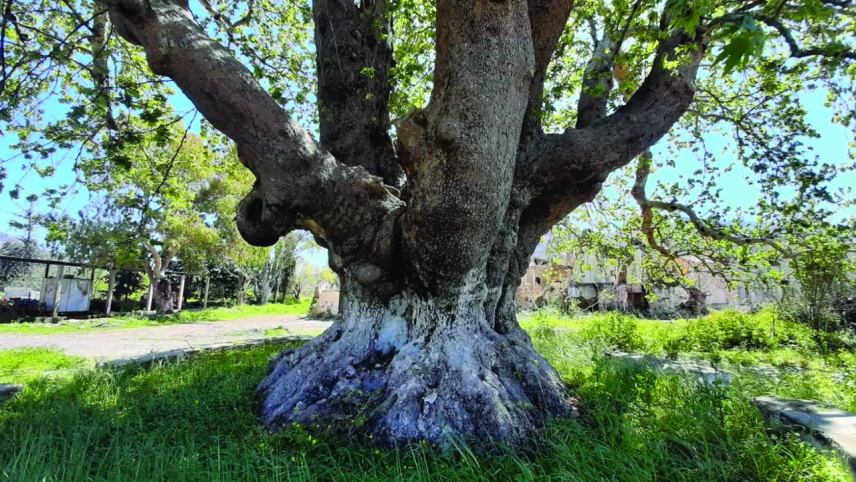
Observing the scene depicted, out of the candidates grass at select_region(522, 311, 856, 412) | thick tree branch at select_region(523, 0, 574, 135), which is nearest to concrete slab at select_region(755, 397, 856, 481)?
grass at select_region(522, 311, 856, 412)

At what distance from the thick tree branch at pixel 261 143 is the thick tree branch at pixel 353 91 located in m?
0.91

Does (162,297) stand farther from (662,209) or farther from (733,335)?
(733,335)

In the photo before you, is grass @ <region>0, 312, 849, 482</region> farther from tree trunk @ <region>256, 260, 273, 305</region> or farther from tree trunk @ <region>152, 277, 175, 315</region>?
tree trunk @ <region>256, 260, 273, 305</region>

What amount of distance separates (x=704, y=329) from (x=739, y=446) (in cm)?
707

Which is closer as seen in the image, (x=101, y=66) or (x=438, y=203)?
(x=438, y=203)

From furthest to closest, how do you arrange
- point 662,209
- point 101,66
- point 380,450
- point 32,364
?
1. point 662,209
2. point 32,364
3. point 101,66
4. point 380,450

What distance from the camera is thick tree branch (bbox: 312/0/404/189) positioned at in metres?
4.43

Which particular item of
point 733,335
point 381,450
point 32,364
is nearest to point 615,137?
point 381,450

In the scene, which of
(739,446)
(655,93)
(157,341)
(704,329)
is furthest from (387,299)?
(157,341)

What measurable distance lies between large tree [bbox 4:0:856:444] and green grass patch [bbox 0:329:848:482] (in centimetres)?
28

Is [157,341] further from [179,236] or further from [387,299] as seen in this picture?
[387,299]

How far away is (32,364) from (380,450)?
676 centimetres

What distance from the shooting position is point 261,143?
3.19 m

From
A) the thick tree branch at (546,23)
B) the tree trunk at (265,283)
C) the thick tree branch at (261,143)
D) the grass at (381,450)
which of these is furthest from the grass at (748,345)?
the tree trunk at (265,283)
